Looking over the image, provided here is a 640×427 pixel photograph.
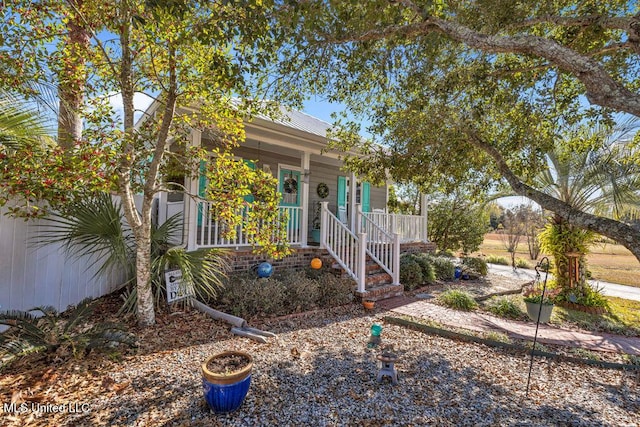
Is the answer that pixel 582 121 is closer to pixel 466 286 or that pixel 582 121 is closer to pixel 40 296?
pixel 466 286

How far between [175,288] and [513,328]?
596 centimetres

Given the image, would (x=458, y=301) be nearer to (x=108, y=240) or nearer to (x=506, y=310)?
(x=506, y=310)

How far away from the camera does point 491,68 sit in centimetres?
523

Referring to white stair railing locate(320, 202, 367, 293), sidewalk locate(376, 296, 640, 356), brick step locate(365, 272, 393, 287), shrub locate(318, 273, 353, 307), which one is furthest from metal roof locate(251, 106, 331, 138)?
sidewalk locate(376, 296, 640, 356)

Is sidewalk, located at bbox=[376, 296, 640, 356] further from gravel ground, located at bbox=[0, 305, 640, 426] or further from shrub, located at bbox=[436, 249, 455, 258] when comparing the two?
shrub, located at bbox=[436, 249, 455, 258]

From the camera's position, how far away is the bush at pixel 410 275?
8555 millimetres

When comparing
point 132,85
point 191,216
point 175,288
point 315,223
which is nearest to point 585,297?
point 315,223

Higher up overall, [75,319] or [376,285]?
[75,319]

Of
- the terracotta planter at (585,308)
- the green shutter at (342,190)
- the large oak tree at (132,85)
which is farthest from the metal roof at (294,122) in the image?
the terracotta planter at (585,308)

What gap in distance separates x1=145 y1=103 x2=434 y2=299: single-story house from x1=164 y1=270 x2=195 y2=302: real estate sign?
0.95m

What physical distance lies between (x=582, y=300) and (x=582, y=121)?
4025mm

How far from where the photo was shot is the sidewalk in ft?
15.8

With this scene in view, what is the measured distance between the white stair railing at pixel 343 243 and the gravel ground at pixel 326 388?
2728 mm

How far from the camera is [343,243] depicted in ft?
25.3
